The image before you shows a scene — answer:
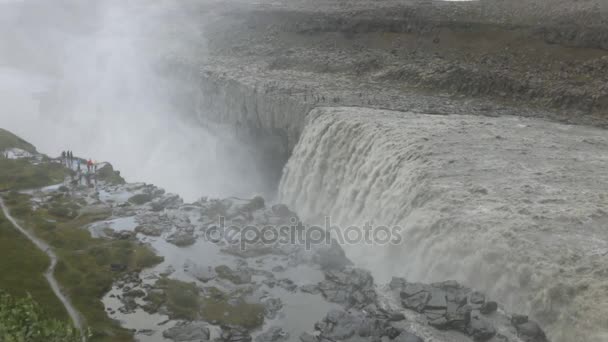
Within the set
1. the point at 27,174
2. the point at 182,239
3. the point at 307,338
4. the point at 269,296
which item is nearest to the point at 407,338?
the point at 307,338

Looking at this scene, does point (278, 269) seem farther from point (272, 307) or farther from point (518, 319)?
point (518, 319)

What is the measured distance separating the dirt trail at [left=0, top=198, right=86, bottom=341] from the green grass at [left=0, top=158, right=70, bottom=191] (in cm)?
Answer: 527

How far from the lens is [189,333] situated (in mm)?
23875

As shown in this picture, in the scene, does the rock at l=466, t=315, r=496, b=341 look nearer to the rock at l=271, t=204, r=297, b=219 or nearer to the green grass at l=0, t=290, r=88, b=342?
the green grass at l=0, t=290, r=88, b=342

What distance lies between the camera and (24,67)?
367 ft

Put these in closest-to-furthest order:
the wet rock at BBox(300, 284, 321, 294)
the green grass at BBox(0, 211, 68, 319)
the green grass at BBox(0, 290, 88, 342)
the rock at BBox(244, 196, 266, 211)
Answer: the green grass at BBox(0, 290, 88, 342) → the green grass at BBox(0, 211, 68, 319) → the wet rock at BBox(300, 284, 321, 294) → the rock at BBox(244, 196, 266, 211)

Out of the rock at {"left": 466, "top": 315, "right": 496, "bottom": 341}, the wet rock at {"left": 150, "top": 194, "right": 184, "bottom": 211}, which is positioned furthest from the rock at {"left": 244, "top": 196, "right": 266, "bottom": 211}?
the rock at {"left": 466, "top": 315, "right": 496, "bottom": 341}

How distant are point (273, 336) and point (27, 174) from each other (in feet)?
108

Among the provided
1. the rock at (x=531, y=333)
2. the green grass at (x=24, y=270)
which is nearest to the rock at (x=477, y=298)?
the rock at (x=531, y=333)

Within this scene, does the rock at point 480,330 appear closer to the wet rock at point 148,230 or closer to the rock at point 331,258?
the rock at point 331,258

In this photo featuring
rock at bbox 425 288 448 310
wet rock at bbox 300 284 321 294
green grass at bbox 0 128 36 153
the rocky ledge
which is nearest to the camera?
the rocky ledge

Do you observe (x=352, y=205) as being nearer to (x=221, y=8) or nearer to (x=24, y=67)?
(x=221, y=8)

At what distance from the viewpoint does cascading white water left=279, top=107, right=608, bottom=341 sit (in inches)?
821

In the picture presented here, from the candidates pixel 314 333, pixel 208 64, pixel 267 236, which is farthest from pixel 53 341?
pixel 208 64
